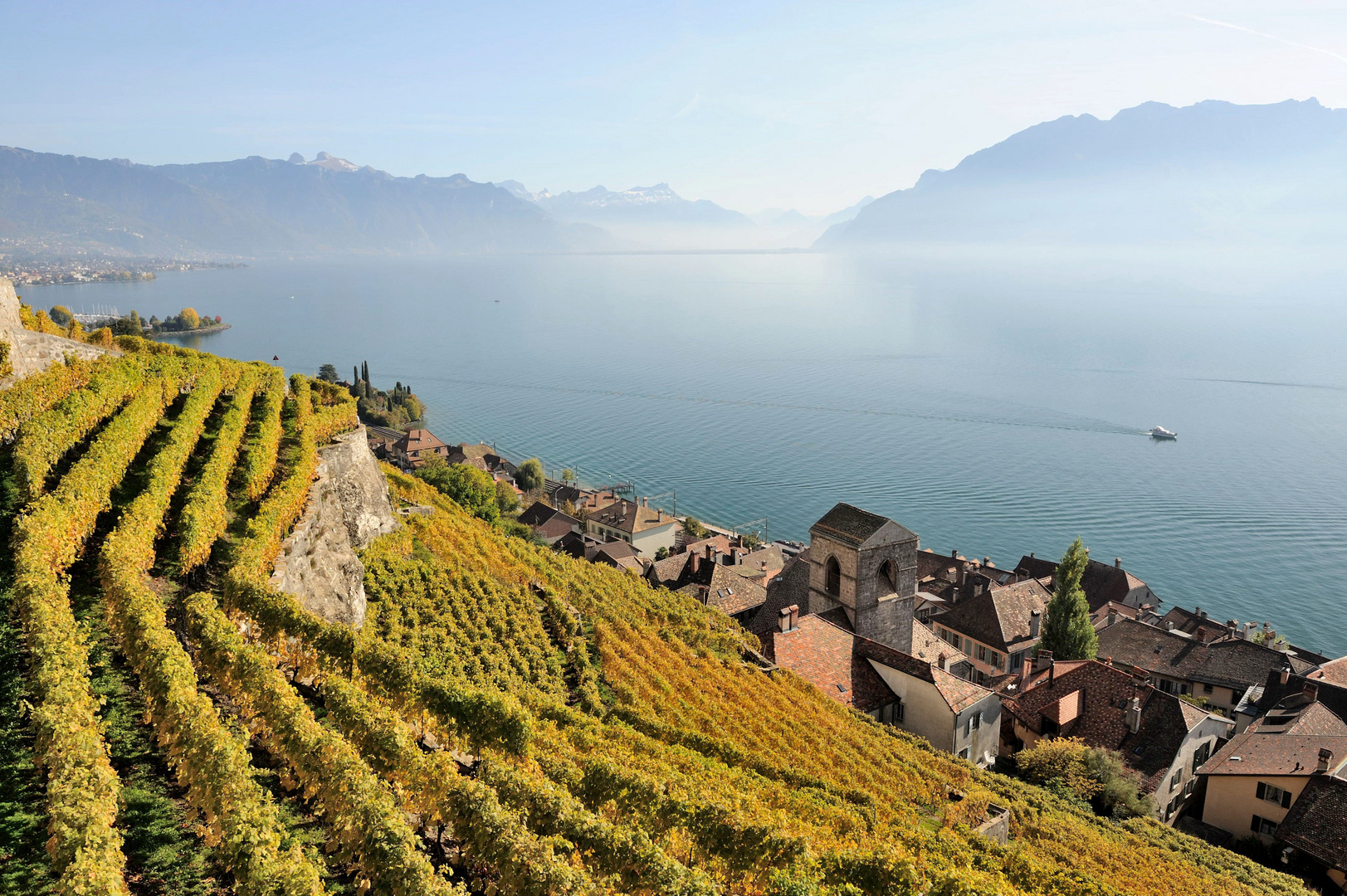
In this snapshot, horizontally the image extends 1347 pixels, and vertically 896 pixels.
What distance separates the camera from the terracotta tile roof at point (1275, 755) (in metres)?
31.4

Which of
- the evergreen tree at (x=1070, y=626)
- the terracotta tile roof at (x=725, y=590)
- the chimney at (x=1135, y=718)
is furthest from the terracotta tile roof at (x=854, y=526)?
the evergreen tree at (x=1070, y=626)

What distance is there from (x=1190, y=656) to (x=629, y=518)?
145ft

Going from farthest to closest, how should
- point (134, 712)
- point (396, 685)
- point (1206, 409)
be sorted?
point (1206, 409)
point (396, 685)
point (134, 712)

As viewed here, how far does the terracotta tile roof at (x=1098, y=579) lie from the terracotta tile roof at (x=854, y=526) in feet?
109

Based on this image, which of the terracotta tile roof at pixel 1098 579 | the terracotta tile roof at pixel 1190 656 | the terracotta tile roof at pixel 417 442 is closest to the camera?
the terracotta tile roof at pixel 1190 656

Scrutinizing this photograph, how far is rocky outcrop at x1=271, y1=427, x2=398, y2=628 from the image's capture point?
69.6 feet

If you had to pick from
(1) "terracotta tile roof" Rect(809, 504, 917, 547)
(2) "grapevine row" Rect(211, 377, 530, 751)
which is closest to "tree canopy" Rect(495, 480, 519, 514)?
(1) "terracotta tile roof" Rect(809, 504, 917, 547)

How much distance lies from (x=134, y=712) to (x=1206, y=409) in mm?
155357

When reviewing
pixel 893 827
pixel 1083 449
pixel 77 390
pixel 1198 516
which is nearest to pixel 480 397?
pixel 1083 449

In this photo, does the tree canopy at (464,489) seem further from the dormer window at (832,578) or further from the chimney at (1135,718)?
the chimney at (1135,718)

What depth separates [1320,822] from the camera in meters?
29.3

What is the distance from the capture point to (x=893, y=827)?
18.5 m

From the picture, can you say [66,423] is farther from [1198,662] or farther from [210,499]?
[1198,662]

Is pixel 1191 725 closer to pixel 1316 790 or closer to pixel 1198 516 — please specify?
pixel 1316 790
